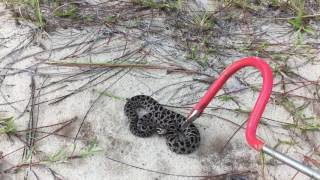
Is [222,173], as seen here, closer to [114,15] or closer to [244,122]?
[244,122]

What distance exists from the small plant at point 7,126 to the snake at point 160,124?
3.06ft

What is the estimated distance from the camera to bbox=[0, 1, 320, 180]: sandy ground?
11.7 feet

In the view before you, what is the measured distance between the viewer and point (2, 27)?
15.1ft

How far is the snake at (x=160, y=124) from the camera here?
11.9ft

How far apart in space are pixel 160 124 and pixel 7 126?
125 centimetres

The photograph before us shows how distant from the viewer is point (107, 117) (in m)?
3.89

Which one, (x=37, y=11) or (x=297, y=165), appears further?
(x=37, y=11)

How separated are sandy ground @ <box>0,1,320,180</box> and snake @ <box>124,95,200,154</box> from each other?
0.21ft

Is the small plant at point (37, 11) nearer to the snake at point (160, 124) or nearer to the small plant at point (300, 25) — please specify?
the snake at point (160, 124)

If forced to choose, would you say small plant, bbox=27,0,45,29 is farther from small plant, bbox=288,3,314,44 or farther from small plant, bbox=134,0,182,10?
small plant, bbox=288,3,314,44

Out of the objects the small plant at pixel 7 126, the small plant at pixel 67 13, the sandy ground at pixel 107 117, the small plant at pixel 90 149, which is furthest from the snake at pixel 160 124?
the small plant at pixel 67 13

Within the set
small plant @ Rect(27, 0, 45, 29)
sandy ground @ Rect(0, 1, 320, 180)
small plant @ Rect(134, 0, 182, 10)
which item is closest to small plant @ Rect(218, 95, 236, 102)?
sandy ground @ Rect(0, 1, 320, 180)

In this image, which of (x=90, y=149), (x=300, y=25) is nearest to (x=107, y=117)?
(x=90, y=149)

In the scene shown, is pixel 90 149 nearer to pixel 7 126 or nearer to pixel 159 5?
pixel 7 126
